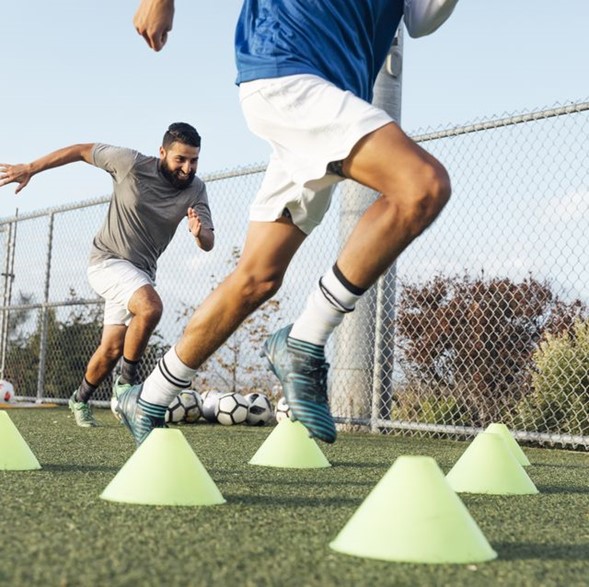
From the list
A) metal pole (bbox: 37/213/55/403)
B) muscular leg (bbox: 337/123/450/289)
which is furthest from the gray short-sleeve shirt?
metal pole (bbox: 37/213/55/403)

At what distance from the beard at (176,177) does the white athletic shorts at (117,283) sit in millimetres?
729

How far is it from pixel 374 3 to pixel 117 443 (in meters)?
3.38

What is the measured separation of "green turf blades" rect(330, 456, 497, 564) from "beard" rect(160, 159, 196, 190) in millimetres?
4787

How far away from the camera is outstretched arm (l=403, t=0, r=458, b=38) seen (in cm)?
329

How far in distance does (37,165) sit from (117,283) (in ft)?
3.91

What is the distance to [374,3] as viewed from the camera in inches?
129

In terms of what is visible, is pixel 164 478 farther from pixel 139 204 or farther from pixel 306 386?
pixel 139 204

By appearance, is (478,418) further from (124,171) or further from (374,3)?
(374,3)

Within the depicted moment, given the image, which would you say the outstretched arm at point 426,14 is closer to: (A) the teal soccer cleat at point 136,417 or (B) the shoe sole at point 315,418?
(B) the shoe sole at point 315,418

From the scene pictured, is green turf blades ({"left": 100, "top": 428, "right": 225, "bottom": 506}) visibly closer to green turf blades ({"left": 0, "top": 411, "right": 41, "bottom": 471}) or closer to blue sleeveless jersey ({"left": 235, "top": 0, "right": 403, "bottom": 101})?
green turf blades ({"left": 0, "top": 411, "right": 41, "bottom": 471})

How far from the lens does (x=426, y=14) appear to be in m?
3.31

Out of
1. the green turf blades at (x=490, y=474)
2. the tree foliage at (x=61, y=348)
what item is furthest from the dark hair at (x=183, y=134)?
the tree foliage at (x=61, y=348)

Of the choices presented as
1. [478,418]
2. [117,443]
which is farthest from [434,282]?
[117,443]

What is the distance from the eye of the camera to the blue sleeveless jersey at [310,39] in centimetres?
312
